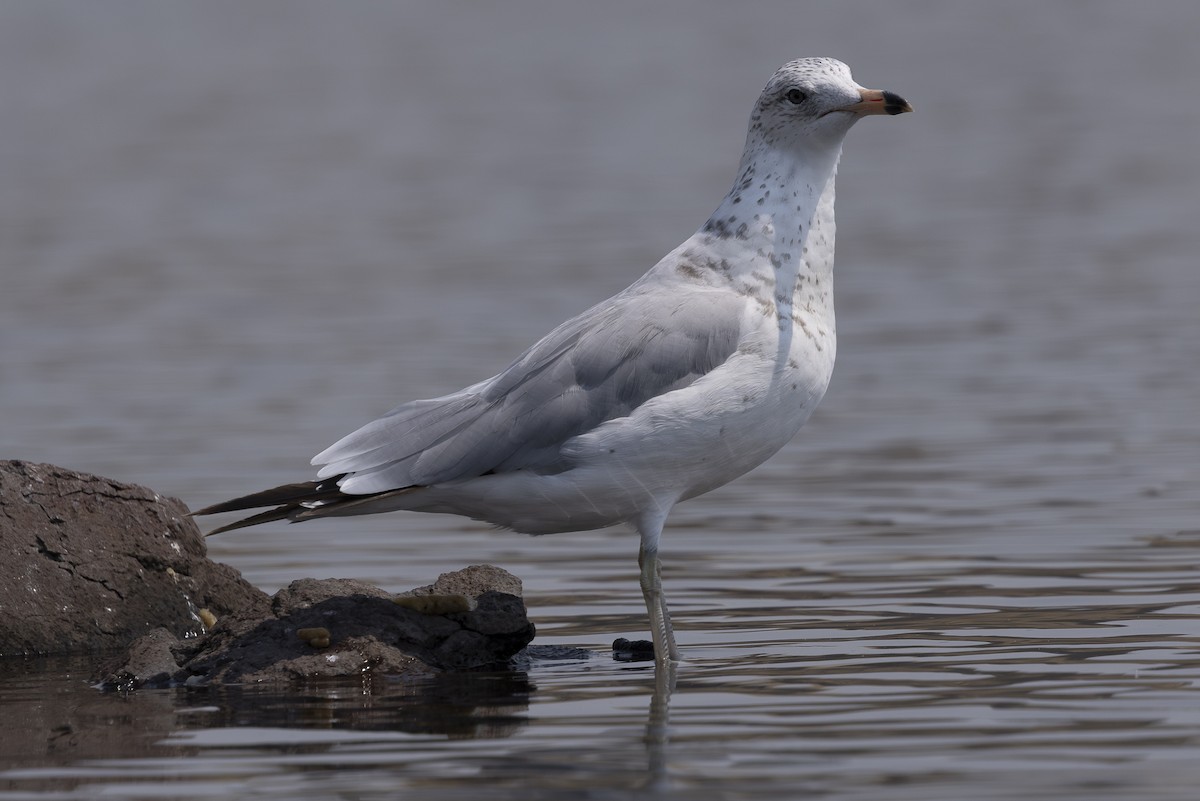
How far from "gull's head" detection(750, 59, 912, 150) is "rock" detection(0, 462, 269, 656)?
2.99 m

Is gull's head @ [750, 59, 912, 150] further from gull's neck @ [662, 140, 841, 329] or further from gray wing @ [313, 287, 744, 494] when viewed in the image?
gray wing @ [313, 287, 744, 494]

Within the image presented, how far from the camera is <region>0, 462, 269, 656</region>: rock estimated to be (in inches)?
363

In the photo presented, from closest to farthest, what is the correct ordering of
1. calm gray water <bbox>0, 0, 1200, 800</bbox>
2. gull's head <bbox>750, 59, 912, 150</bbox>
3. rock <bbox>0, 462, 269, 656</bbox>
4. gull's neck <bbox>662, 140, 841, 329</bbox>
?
calm gray water <bbox>0, 0, 1200, 800</bbox> → gull's neck <bbox>662, 140, 841, 329</bbox> → gull's head <bbox>750, 59, 912, 150</bbox> → rock <bbox>0, 462, 269, 656</bbox>

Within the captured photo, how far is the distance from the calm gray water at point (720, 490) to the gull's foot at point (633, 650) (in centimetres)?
25

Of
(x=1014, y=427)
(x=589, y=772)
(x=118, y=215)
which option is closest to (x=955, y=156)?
(x=118, y=215)

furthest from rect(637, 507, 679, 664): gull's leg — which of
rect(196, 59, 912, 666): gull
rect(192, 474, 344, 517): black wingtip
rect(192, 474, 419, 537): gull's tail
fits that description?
rect(192, 474, 344, 517): black wingtip

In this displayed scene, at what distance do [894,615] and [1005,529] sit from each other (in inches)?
85.9

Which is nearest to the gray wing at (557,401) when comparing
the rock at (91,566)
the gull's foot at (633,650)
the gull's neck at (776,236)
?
the gull's neck at (776,236)

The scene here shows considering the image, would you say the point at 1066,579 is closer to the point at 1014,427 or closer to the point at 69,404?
the point at 1014,427

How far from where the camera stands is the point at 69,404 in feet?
53.6

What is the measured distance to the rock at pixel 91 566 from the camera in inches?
363

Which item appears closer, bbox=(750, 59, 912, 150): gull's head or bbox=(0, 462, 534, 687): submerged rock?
bbox=(0, 462, 534, 687): submerged rock

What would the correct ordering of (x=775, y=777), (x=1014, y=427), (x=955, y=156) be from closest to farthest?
(x=775, y=777) → (x=1014, y=427) → (x=955, y=156)

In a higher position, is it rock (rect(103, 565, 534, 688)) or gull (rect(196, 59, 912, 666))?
gull (rect(196, 59, 912, 666))
